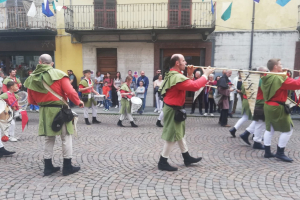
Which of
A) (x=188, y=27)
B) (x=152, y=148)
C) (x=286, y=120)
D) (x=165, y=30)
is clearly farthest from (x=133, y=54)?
(x=286, y=120)

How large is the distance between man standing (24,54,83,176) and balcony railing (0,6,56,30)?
1073 cm

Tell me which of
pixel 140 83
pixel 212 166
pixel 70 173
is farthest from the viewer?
pixel 140 83

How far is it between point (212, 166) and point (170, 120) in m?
1.18

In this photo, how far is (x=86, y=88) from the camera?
875 cm

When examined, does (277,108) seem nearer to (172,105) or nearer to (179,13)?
(172,105)

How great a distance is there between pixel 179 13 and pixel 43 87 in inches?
424

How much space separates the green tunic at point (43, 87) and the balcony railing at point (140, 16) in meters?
9.60

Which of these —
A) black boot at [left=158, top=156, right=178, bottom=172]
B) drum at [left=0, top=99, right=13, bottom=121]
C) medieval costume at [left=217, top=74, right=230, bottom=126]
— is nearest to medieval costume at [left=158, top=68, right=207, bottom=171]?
black boot at [left=158, top=156, right=178, bottom=172]

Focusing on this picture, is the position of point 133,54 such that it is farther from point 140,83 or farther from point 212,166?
point 212,166

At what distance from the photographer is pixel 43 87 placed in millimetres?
4184

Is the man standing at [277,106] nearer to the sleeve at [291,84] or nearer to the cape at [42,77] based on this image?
the sleeve at [291,84]

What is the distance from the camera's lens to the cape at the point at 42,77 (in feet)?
13.6

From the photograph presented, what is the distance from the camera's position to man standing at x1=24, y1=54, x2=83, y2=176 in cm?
417

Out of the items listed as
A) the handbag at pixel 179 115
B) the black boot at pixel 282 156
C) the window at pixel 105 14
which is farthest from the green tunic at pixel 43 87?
the window at pixel 105 14
